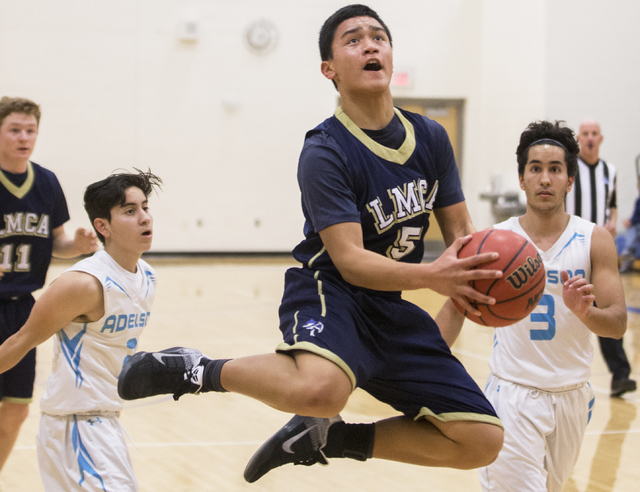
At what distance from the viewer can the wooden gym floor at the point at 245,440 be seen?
11.7 feet

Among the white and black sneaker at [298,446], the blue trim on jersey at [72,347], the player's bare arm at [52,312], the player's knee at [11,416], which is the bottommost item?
the player's knee at [11,416]

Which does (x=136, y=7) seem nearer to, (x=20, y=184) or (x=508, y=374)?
(x=20, y=184)

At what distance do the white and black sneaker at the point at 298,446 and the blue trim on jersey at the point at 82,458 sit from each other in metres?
0.53

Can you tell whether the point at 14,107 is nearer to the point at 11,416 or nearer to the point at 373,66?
the point at 11,416

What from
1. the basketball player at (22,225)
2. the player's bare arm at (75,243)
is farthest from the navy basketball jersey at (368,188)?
the basketball player at (22,225)

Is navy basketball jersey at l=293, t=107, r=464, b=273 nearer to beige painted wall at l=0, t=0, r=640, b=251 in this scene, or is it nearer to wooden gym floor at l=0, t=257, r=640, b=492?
wooden gym floor at l=0, t=257, r=640, b=492

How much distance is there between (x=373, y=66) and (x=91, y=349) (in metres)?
1.35

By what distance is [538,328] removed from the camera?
289 cm

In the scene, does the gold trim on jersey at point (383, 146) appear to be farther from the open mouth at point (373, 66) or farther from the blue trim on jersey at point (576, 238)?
the blue trim on jersey at point (576, 238)

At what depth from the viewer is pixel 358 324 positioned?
2486 millimetres

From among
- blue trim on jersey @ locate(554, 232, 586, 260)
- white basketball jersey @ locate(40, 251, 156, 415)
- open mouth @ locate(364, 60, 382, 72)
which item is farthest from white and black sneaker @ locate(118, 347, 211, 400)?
blue trim on jersey @ locate(554, 232, 586, 260)

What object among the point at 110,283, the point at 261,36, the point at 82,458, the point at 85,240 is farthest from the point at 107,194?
the point at 261,36

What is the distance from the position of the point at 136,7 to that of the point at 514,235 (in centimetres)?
1238

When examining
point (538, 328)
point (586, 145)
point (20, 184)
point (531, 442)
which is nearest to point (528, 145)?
point (538, 328)
